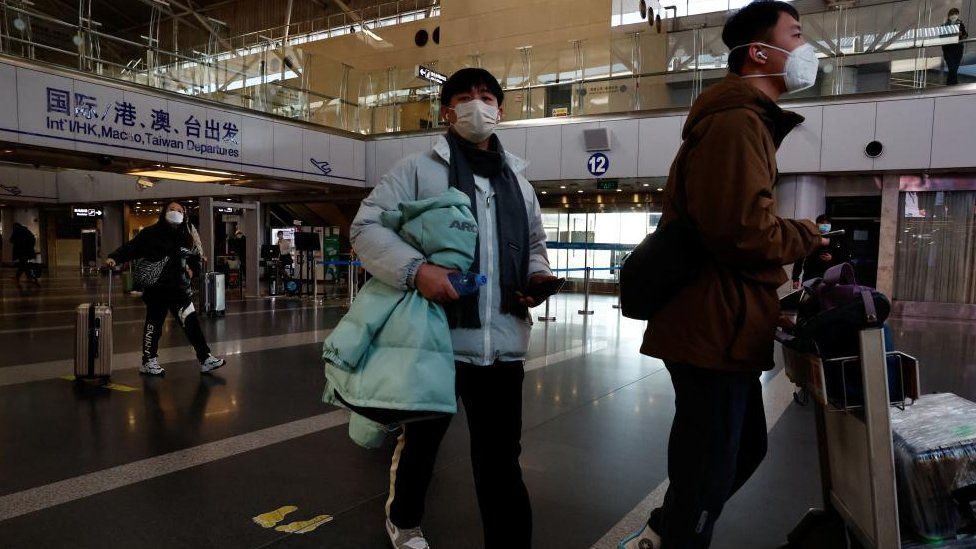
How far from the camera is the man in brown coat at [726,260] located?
150 cm

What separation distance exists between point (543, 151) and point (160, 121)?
333 inches

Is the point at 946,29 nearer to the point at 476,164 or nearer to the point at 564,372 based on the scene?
the point at 564,372

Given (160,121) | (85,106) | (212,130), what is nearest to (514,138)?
(212,130)

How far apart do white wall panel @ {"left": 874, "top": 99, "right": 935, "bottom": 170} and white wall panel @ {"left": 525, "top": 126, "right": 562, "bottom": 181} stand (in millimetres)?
6637

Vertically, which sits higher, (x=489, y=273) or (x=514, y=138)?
(x=514, y=138)

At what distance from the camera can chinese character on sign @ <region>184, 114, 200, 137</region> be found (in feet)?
41.3

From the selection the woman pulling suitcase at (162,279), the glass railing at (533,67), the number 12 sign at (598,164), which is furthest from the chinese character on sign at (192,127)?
the number 12 sign at (598,164)

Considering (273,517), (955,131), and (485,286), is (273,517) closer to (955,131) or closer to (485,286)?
(485,286)

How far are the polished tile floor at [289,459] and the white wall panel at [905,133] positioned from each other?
6.61 meters

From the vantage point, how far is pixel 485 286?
196 cm

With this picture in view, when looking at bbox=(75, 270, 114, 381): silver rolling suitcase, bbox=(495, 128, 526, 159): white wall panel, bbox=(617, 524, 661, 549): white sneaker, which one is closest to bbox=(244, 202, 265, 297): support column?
bbox=(495, 128, 526, 159): white wall panel

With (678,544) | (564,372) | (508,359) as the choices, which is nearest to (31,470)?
(508,359)

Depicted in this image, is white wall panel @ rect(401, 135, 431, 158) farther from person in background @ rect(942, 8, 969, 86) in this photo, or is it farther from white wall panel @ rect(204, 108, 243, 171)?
person in background @ rect(942, 8, 969, 86)

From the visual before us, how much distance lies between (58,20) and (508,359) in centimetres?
1271
